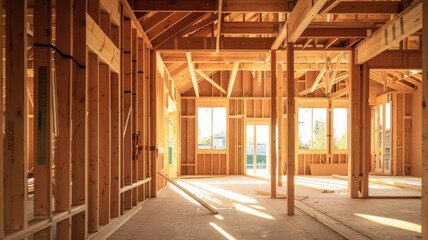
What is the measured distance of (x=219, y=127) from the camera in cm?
1680

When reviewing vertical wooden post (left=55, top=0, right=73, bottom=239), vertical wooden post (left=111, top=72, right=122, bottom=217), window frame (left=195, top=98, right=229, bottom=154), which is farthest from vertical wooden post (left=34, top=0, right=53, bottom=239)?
window frame (left=195, top=98, right=229, bottom=154)

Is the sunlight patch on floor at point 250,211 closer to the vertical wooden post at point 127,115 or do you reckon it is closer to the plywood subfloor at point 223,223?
the plywood subfloor at point 223,223

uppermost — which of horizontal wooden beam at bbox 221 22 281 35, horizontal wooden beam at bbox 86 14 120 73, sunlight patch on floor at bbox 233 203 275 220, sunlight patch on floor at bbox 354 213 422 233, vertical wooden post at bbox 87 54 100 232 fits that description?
horizontal wooden beam at bbox 221 22 281 35

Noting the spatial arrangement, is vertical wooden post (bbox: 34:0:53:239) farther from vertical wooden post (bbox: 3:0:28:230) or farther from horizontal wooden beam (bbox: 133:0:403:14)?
horizontal wooden beam (bbox: 133:0:403:14)

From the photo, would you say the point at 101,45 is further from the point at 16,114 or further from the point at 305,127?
the point at 305,127

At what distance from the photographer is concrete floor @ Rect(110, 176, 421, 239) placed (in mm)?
4645

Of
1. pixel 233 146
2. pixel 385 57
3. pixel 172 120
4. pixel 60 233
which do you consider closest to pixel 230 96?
pixel 233 146

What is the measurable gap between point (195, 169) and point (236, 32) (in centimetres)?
981

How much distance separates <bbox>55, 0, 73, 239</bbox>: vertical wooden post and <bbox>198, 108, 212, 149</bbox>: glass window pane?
42.8 feet

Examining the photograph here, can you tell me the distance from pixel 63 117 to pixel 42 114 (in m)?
0.42

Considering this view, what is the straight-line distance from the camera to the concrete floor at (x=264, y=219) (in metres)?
4.64

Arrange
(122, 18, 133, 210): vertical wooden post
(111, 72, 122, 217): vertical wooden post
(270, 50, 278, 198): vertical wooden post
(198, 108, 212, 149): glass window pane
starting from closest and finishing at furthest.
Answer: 1. (111, 72, 122, 217): vertical wooden post
2. (122, 18, 133, 210): vertical wooden post
3. (270, 50, 278, 198): vertical wooden post
4. (198, 108, 212, 149): glass window pane

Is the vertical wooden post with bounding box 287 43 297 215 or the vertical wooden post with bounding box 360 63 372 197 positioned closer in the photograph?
the vertical wooden post with bounding box 287 43 297 215

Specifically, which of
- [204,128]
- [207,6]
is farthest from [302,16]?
[204,128]
